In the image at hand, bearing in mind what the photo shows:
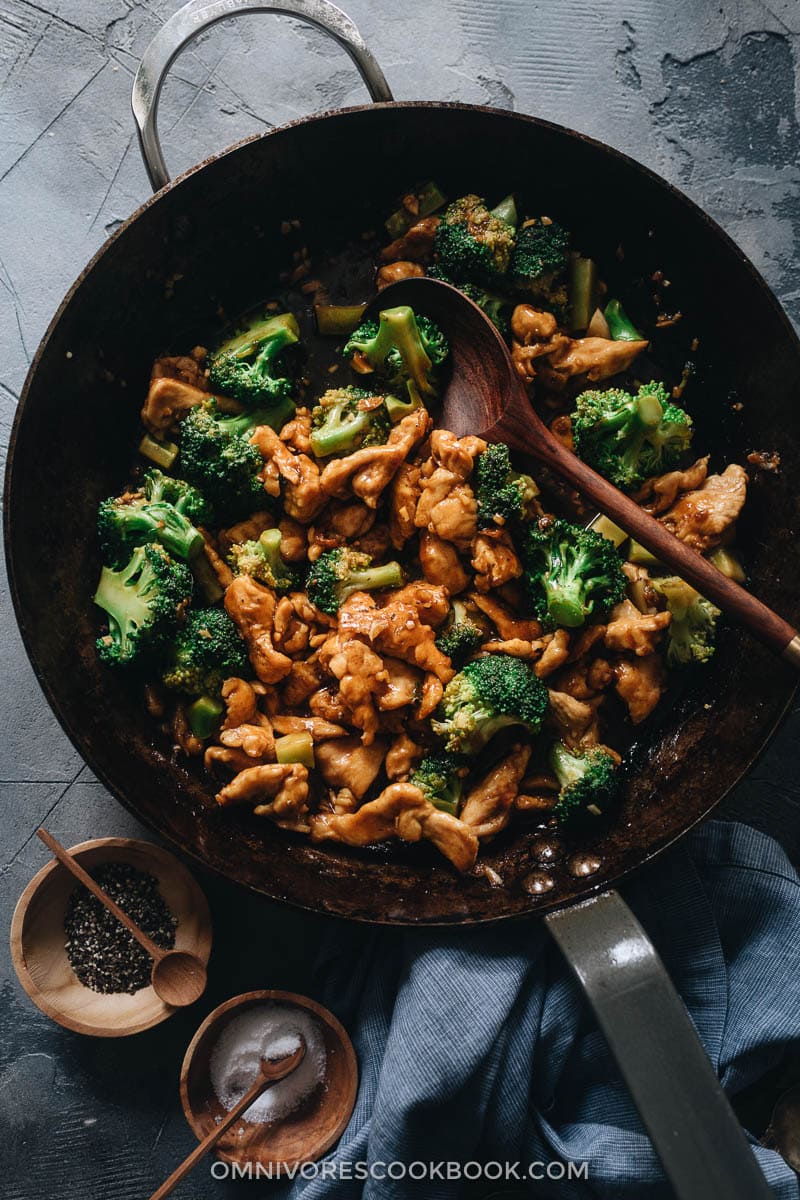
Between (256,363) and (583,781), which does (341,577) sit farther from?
(583,781)

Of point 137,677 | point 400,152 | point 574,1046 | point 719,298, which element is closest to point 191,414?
point 137,677

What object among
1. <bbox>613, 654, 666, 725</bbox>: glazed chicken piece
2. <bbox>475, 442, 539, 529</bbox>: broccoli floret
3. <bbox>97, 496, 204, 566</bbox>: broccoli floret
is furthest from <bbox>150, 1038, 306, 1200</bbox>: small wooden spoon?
<bbox>475, 442, 539, 529</bbox>: broccoli floret

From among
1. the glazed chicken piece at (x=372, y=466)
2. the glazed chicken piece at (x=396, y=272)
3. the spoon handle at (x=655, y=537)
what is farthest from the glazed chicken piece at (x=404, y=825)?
the glazed chicken piece at (x=396, y=272)

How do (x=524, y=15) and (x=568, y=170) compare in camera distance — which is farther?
Answer: (x=524, y=15)

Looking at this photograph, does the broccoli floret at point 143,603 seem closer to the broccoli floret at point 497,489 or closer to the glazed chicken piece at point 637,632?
the broccoli floret at point 497,489

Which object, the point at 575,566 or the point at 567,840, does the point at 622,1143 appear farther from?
the point at 575,566

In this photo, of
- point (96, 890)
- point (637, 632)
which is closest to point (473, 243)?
point (637, 632)

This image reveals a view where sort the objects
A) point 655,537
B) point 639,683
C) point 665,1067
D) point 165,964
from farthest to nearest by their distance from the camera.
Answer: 1. point 639,683
2. point 165,964
3. point 655,537
4. point 665,1067
